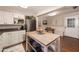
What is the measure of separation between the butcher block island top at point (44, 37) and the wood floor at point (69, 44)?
0.39 feet

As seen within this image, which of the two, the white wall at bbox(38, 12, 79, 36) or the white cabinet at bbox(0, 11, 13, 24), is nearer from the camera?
the white cabinet at bbox(0, 11, 13, 24)

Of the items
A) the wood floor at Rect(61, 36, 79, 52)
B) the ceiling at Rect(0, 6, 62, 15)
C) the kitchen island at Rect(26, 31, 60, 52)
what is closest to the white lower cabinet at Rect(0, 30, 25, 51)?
the kitchen island at Rect(26, 31, 60, 52)

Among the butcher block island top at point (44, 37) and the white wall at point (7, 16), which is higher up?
the white wall at point (7, 16)

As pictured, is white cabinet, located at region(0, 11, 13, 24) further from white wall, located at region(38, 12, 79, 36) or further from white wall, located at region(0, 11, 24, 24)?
white wall, located at region(38, 12, 79, 36)

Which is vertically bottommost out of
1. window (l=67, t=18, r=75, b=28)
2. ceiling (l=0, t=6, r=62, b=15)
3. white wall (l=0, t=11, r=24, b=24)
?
window (l=67, t=18, r=75, b=28)

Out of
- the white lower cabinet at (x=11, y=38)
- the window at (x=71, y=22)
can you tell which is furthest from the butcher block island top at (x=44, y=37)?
the window at (x=71, y=22)

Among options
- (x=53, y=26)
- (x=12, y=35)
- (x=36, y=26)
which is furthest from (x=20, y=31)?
(x=53, y=26)

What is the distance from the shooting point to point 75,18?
92cm

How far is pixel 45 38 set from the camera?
38.1 inches

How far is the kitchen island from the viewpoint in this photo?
900mm

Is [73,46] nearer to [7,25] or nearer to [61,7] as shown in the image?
[61,7]

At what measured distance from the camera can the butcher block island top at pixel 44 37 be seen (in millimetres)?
921

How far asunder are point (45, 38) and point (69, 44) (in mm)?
329

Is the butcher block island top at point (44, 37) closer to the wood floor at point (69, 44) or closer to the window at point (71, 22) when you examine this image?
the wood floor at point (69, 44)
